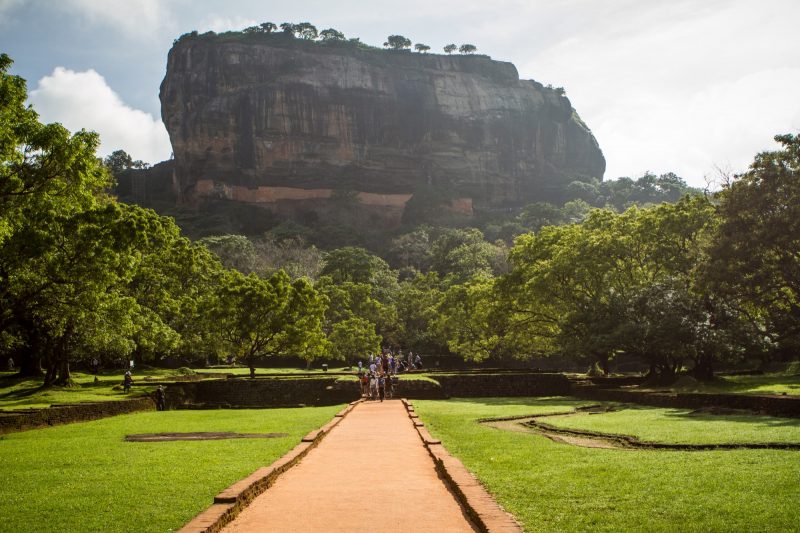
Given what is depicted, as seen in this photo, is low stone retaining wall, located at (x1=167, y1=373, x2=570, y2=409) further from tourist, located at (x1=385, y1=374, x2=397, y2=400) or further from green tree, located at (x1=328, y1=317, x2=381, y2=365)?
green tree, located at (x1=328, y1=317, x2=381, y2=365)

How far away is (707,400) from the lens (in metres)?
20.4

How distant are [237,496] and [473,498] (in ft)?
8.04

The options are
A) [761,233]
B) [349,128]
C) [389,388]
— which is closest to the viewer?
[761,233]

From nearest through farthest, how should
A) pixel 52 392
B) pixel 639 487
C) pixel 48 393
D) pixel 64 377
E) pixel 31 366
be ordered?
pixel 639 487 < pixel 48 393 < pixel 52 392 < pixel 64 377 < pixel 31 366

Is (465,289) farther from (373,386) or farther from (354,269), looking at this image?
(373,386)

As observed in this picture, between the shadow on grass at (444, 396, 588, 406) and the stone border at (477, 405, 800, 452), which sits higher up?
the stone border at (477, 405, 800, 452)

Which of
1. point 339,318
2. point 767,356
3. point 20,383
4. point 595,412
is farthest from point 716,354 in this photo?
point 339,318

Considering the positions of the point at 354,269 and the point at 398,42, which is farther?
the point at 398,42

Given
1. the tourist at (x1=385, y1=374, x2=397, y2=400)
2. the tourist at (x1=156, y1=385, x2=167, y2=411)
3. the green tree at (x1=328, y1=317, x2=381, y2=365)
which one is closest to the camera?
the tourist at (x1=156, y1=385, x2=167, y2=411)

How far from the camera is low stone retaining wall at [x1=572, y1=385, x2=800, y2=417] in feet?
56.1

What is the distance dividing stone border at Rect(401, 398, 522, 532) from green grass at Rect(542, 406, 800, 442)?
4.53 meters

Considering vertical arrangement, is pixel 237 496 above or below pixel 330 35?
below

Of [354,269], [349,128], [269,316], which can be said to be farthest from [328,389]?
[349,128]

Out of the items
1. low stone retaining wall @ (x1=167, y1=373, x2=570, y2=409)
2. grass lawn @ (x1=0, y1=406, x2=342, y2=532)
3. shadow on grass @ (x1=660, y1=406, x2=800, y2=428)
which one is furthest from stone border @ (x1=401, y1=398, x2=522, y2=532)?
low stone retaining wall @ (x1=167, y1=373, x2=570, y2=409)
